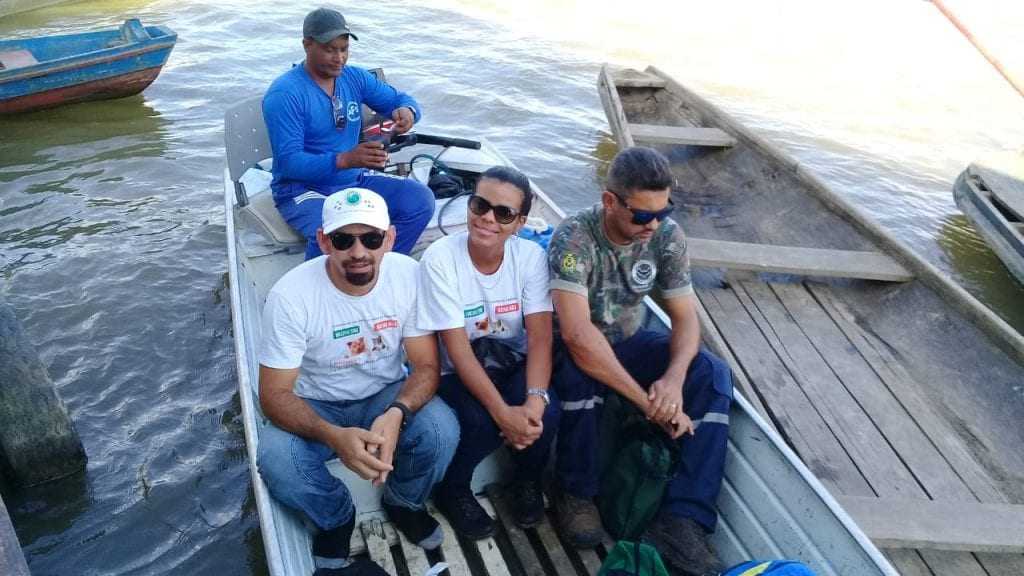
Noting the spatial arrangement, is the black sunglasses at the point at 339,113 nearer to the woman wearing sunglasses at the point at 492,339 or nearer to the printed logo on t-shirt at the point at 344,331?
the woman wearing sunglasses at the point at 492,339

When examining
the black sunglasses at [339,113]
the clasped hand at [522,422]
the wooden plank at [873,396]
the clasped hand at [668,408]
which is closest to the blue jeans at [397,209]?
the black sunglasses at [339,113]

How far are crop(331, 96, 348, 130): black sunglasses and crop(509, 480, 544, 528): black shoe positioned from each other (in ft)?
8.29

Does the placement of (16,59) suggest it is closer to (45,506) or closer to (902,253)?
(45,506)

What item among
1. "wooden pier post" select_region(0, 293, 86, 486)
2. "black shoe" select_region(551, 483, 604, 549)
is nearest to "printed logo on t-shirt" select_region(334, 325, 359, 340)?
"black shoe" select_region(551, 483, 604, 549)

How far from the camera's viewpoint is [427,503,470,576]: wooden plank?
3133mm

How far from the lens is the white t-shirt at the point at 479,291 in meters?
3.14

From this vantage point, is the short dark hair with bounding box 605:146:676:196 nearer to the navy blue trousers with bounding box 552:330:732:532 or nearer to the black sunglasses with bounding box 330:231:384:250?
the navy blue trousers with bounding box 552:330:732:532

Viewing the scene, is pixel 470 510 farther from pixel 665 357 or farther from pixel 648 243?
pixel 648 243

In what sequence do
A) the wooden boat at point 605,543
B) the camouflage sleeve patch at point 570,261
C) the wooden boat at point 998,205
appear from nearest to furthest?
the wooden boat at point 605,543
the camouflage sleeve patch at point 570,261
the wooden boat at point 998,205

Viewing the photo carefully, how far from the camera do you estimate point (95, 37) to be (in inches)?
379

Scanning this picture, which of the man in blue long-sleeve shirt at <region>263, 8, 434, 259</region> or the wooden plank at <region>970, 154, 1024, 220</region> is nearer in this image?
the man in blue long-sleeve shirt at <region>263, 8, 434, 259</region>

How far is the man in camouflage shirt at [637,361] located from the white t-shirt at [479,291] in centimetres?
10

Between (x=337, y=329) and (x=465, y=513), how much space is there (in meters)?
0.98

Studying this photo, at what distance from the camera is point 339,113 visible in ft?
15.2
